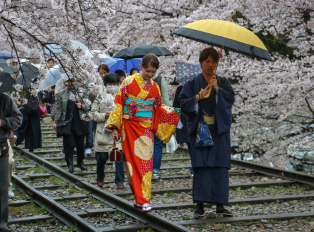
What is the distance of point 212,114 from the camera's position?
4559 millimetres

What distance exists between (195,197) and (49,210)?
195cm

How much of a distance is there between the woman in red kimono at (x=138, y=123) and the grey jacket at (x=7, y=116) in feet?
3.59

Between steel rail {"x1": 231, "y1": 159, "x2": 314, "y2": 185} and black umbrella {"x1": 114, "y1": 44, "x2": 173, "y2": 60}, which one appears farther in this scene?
black umbrella {"x1": 114, "y1": 44, "x2": 173, "y2": 60}

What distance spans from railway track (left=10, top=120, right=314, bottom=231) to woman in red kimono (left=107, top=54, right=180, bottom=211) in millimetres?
362

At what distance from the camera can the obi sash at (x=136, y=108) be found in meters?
4.59

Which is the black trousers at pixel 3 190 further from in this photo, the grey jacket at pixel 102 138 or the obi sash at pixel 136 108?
the grey jacket at pixel 102 138

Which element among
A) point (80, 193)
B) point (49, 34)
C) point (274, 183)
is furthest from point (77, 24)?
point (274, 183)

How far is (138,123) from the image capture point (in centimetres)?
460

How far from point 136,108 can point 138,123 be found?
0.18 meters

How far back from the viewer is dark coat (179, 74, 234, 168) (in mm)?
4398

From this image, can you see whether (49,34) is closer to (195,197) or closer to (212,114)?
(212,114)

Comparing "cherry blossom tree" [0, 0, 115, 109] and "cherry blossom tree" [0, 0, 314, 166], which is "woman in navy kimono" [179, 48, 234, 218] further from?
"cherry blossom tree" [0, 0, 314, 166]

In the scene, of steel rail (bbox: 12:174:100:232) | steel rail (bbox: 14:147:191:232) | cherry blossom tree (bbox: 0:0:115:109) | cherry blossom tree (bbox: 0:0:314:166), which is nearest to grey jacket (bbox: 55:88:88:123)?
steel rail (bbox: 14:147:191:232)

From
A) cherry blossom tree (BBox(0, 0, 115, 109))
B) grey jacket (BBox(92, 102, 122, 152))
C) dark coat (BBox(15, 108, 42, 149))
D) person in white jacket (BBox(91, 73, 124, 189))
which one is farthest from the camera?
dark coat (BBox(15, 108, 42, 149))
